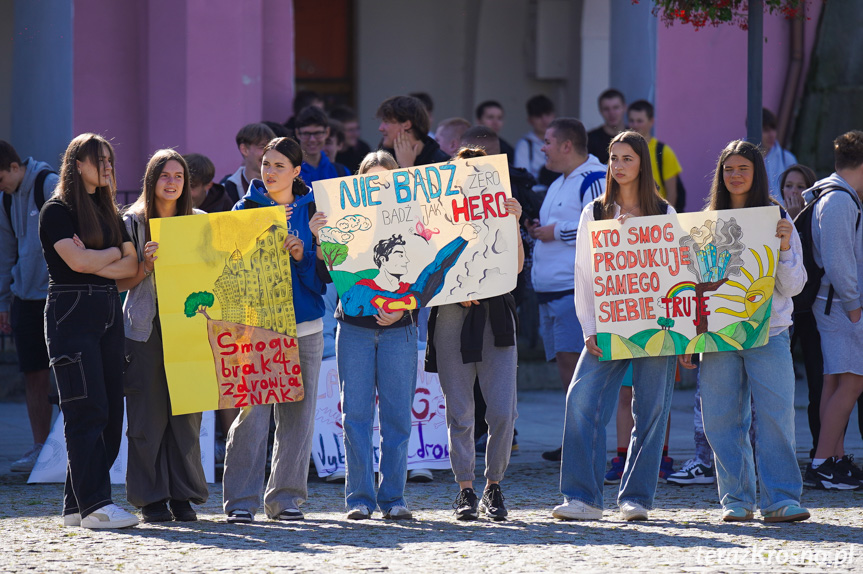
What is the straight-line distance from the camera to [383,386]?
20.8 ft

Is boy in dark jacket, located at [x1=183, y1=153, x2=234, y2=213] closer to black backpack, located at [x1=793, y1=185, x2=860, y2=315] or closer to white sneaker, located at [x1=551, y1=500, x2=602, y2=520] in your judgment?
white sneaker, located at [x1=551, y1=500, x2=602, y2=520]

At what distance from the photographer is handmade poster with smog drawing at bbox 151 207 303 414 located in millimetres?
6203

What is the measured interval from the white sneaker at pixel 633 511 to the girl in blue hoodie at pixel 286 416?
5.17 feet

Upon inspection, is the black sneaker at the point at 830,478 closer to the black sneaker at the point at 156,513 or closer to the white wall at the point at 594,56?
the black sneaker at the point at 156,513

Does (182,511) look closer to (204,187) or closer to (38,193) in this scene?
(204,187)

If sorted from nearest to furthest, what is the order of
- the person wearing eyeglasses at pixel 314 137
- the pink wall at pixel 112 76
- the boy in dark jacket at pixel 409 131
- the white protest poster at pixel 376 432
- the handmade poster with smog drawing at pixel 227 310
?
the handmade poster with smog drawing at pixel 227 310, the boy in dark jacket at pixel 409 131, the white protest poster at pixel 376 432, the person wearing eyeglasses at pixel 314 137, the pink wall at pixel 112 76

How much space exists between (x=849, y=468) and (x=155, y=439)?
3933mm

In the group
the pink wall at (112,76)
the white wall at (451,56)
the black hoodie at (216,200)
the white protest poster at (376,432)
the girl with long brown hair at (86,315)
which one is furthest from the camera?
the white wall at (451,56)

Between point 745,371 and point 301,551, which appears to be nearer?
point 301,551

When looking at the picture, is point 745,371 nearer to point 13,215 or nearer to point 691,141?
point 13,215

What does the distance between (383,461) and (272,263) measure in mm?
1117

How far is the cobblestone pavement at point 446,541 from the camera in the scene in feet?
17.4

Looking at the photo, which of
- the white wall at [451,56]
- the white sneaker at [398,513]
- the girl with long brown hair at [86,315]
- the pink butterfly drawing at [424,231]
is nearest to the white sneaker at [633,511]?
the white sneaker at [398,513]

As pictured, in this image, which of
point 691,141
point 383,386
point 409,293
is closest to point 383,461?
point 383,386
